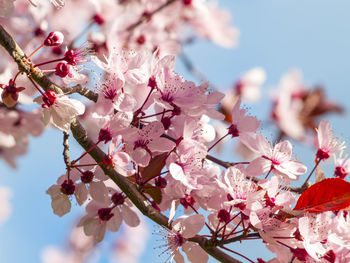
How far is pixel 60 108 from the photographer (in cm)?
110

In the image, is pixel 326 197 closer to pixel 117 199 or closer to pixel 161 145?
pixel 161 145

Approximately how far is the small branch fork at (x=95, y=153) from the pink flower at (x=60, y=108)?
0.9 inches

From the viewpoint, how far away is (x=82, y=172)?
1.28 m

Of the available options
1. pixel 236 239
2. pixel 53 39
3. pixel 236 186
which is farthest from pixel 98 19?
pixel 236 239

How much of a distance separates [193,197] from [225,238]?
0.17 m

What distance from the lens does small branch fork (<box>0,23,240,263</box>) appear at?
1.06 m

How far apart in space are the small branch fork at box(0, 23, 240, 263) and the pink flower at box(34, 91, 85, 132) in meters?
0.02

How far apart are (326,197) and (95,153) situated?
63 centimetres

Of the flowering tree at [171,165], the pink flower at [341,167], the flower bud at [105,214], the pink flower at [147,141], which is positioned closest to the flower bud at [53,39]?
the flowering tree at [171,165]

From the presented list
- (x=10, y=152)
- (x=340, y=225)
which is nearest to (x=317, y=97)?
(x=10, y=152)

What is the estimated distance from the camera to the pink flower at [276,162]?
1.20 meters

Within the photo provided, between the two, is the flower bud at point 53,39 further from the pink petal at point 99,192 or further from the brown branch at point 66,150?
the pink petal at point 99,192

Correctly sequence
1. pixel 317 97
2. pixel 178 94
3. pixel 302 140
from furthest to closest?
pixel 317 97 → pixel 302 140 → pixel 178 94

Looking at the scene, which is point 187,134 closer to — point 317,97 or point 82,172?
point 82,172
